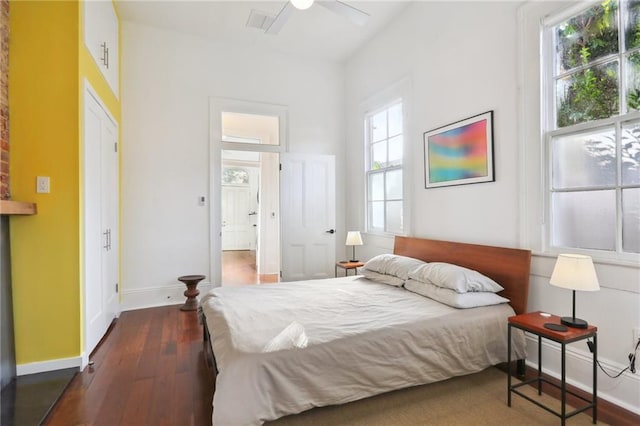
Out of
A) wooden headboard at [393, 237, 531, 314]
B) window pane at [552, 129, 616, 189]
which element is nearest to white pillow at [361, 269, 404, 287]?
wooden headboard at [393, 237, 531, 314]

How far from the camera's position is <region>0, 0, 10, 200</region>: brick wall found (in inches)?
87.4

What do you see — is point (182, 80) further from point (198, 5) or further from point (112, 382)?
point (112, 382)

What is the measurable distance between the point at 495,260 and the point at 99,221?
352 cm

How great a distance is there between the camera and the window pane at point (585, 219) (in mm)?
2062

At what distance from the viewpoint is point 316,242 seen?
495 cm

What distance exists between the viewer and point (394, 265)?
310 centimetres

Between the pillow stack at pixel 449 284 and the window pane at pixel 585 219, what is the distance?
0.58 metres

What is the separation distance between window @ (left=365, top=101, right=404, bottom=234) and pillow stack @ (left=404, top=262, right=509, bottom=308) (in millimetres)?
1392

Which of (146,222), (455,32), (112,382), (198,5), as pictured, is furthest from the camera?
(146,222)

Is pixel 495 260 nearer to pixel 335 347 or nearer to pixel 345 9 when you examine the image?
pixel 335 347

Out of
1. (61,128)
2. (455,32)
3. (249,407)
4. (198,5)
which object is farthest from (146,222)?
(455,32)

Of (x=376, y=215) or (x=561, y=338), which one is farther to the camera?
(x=376, y=215)

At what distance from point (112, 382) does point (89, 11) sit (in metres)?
2.93

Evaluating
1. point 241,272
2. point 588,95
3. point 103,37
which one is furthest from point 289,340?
point 241,272
